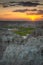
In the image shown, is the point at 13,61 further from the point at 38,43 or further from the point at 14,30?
the point at 14,30

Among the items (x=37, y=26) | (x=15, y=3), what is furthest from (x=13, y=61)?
(x=15, y=3)

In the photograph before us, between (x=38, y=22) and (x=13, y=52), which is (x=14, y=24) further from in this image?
(x=13, y=52)

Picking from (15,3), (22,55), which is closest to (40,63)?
(22,55)

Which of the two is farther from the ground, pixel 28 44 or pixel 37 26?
pixel 28 44

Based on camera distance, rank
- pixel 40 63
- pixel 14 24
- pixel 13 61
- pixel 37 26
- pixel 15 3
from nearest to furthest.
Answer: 1. pixel 40 63
2. pixel 13 61
3. pixel 37 26
4. pixel 14 24
5. pixel 15 3

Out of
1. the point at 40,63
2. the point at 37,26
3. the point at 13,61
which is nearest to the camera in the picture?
the point at 40,63

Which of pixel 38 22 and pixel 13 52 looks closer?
pixel 13 52
